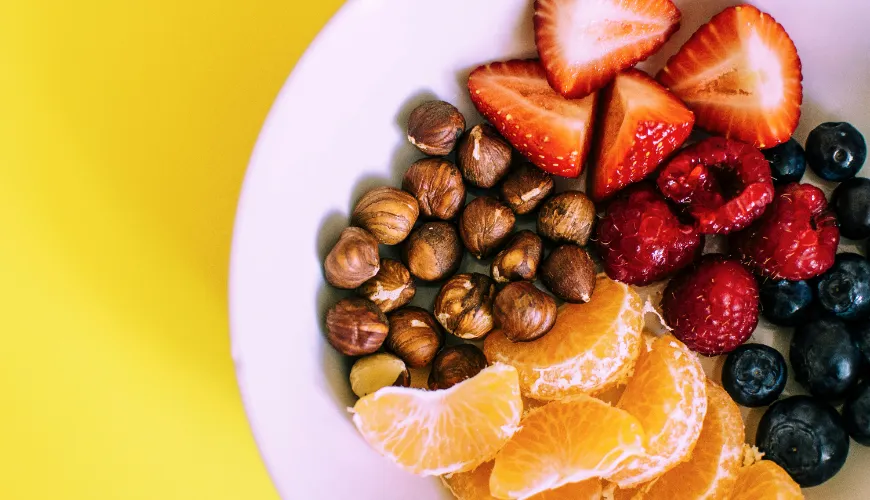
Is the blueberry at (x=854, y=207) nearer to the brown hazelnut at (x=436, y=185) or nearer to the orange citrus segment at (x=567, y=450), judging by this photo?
the orange citrus segment at (x=567, y=450)

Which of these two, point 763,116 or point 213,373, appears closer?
point 763,116

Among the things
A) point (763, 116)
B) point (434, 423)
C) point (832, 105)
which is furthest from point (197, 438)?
point (832, 105)

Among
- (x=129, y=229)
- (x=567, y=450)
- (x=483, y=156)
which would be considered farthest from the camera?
(x=129, y=229)

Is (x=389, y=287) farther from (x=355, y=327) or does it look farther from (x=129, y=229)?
(x=129, y=229)

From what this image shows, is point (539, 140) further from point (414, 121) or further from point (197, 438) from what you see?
point (197, 438)

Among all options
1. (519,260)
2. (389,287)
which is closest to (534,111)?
(519,260)

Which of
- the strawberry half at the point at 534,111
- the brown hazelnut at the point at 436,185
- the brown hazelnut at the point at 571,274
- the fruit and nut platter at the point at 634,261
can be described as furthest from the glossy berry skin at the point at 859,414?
the brown hazelnut at the point at 436,185
